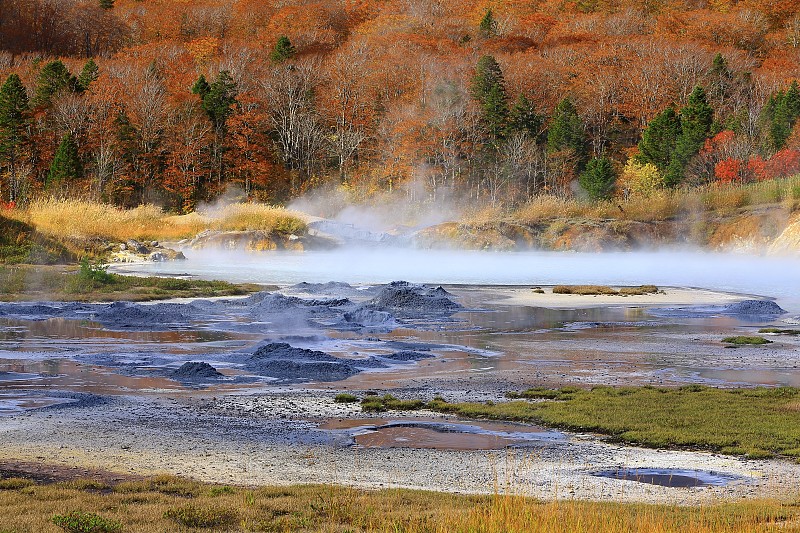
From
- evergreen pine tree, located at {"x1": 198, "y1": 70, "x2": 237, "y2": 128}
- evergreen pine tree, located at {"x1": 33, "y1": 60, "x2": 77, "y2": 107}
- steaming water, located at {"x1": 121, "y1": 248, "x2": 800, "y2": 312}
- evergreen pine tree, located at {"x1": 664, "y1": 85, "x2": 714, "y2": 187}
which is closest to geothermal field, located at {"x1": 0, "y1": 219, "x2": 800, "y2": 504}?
steaming water, located at {"x1": 121, "y1": 248, "x2": 800, "y2": 312}

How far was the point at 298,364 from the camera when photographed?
16.3m

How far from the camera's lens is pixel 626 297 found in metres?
30.0

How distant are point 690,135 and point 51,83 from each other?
46071 mm

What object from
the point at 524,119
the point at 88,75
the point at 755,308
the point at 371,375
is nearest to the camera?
the point at 371,375

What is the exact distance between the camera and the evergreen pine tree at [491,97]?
71625 millimetres

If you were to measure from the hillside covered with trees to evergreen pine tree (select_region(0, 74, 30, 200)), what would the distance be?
136mm

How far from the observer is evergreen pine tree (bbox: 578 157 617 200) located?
5853cm

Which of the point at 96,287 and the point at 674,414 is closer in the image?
the point at 674,414

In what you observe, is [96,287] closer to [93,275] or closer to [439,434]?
[93,275]

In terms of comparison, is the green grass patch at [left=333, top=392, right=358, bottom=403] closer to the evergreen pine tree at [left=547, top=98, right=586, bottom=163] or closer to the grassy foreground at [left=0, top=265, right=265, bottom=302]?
the grassy foreground at [left=0, top=265, right=265, bottom=302]

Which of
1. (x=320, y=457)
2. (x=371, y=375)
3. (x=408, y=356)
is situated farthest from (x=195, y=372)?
(x=320, y=457)

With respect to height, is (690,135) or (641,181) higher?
(690,135)

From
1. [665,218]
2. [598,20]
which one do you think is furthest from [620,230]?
[598,20]

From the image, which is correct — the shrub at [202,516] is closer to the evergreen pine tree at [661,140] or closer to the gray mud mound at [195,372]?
the gray mud mound at [195,372]
